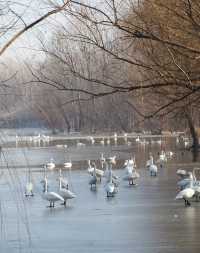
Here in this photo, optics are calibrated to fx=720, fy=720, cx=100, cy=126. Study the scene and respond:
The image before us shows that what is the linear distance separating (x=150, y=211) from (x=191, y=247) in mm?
4226

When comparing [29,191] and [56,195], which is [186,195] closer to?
[56,195]

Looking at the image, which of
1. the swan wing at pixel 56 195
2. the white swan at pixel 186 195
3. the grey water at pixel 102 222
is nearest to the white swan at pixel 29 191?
the grey water at pixel 102 222

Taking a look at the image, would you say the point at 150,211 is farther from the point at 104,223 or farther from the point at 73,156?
the point at 73,156

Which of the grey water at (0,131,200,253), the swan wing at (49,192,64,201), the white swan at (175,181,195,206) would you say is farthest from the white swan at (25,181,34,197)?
the white swan at (175,181,195,206)

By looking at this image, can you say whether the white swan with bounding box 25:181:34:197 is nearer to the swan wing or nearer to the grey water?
the grey water

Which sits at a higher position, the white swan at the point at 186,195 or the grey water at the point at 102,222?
the white swan at the point at 186,195

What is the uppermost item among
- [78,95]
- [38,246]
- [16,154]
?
[78,95]

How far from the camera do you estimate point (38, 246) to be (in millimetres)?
10008

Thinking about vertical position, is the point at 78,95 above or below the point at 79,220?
above

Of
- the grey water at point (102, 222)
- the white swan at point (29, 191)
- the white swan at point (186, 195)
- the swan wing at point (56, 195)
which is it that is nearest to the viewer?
the grey water at point (102, 222)

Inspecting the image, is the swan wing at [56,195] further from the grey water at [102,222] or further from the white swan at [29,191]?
the white swan at [29,191]

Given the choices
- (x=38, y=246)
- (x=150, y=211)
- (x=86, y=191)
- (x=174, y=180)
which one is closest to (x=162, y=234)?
(x=38, y=246)

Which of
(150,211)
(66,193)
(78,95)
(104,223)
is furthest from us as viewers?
(66,193)

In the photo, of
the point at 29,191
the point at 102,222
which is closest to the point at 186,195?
the point at 102,222
